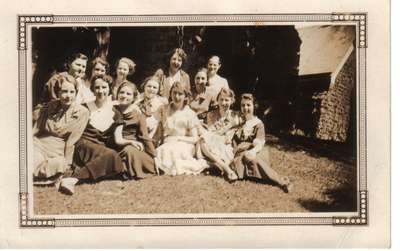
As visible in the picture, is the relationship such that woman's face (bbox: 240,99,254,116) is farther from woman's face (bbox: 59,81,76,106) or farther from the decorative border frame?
woman's face (bbox: 59,81,76,106)

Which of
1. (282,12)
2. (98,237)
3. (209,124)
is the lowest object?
(98,237)

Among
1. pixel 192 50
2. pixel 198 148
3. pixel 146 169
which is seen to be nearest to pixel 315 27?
pixel 192 50

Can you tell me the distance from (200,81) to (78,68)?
1.06 metres

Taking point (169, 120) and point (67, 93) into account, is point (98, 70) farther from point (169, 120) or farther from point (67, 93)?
point (169, 120)

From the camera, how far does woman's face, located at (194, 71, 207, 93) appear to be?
6.13m

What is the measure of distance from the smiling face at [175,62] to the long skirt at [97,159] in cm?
88

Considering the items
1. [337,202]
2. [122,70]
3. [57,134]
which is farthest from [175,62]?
[337,202]

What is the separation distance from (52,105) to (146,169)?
0.98 m

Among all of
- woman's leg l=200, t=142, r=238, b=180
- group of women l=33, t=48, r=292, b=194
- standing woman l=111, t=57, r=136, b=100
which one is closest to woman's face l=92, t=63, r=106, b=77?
group of women l=33, t=48, r=292, b=194

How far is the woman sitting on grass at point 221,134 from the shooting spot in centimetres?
614

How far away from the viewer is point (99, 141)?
20.1 feet

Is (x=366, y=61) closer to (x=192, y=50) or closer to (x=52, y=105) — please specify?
(x=192, y=50)

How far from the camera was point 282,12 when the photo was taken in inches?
241

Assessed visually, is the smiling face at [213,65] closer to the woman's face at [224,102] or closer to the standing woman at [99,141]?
the woman's face at [224,102]
